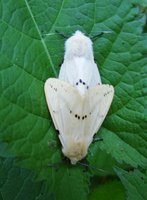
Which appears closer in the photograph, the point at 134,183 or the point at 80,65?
the point at 134,183

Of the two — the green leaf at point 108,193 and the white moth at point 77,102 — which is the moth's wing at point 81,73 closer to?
the white moth at point 77,102

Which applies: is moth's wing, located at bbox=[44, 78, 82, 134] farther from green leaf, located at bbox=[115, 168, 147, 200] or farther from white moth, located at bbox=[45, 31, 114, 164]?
green leaf, located at bbox=[115, 168, 147, 200]

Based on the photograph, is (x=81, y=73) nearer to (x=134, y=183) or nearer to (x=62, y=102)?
(x=62, y=102)

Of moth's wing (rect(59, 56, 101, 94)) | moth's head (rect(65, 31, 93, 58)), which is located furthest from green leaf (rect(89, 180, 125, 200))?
moth's head (rect(65, 31, 93, 58))

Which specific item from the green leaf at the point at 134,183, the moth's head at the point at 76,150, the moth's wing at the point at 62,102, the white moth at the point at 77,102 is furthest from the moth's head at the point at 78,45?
the green leaf at the point at 134,183

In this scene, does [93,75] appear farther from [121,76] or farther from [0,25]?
[0,25]

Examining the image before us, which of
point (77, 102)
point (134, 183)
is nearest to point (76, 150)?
point (77, 102)

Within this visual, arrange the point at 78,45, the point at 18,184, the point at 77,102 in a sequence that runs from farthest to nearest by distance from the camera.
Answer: the point at 78,45, the point at 77,102, the point at 18,184
